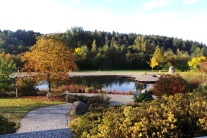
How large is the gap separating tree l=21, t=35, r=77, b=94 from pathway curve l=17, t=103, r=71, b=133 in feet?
9.58

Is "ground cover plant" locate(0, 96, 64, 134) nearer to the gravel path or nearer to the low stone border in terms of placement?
the gravel path

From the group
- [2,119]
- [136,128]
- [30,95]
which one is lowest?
[30,95]

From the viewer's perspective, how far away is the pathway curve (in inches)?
333

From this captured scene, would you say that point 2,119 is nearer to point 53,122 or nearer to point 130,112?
point 53,122

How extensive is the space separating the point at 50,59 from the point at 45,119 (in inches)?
199

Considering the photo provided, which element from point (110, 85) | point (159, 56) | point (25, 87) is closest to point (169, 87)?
point (25, 87)

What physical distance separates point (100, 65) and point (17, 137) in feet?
123

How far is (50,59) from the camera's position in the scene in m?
14.0

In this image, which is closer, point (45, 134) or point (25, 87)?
point (45, 134)

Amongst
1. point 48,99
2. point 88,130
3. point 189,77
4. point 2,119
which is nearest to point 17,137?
point 2,119

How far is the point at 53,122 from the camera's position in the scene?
920 cm

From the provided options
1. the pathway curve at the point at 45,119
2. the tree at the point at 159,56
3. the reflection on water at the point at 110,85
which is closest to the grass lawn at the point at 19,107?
the pathway curve at the point at 45,119

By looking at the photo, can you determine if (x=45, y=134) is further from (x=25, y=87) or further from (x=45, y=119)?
(x=25, y=87)

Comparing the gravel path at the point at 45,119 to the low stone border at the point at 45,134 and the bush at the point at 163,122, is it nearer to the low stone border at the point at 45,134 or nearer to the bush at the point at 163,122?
the low stone border at the point at 45,134
